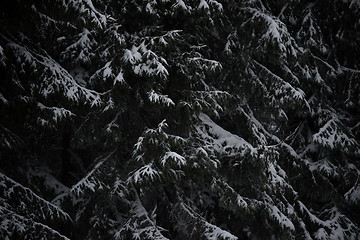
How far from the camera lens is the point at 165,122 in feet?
25.6

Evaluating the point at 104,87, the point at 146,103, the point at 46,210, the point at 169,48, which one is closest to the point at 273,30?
the point at 169,48

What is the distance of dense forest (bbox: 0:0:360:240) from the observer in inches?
239

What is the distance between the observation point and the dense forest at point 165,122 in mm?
6062

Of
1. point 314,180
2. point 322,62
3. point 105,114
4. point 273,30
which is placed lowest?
point 314,180

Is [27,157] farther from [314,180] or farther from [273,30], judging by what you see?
[314,180]

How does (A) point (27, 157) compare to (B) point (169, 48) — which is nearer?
(B) point (169, 48)

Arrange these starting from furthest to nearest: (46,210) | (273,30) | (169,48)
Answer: (273,30) → (169,48) → (46,210)

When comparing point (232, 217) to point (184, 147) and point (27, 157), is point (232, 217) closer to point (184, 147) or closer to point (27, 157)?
point (184, 147)

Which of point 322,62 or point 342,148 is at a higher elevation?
point 322,62

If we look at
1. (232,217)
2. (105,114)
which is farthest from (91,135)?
(232,217)

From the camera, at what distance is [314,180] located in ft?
32.9

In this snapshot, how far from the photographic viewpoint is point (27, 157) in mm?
8688

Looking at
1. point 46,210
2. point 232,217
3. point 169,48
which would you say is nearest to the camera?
point 46,210

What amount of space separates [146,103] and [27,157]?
2981 millimetres
